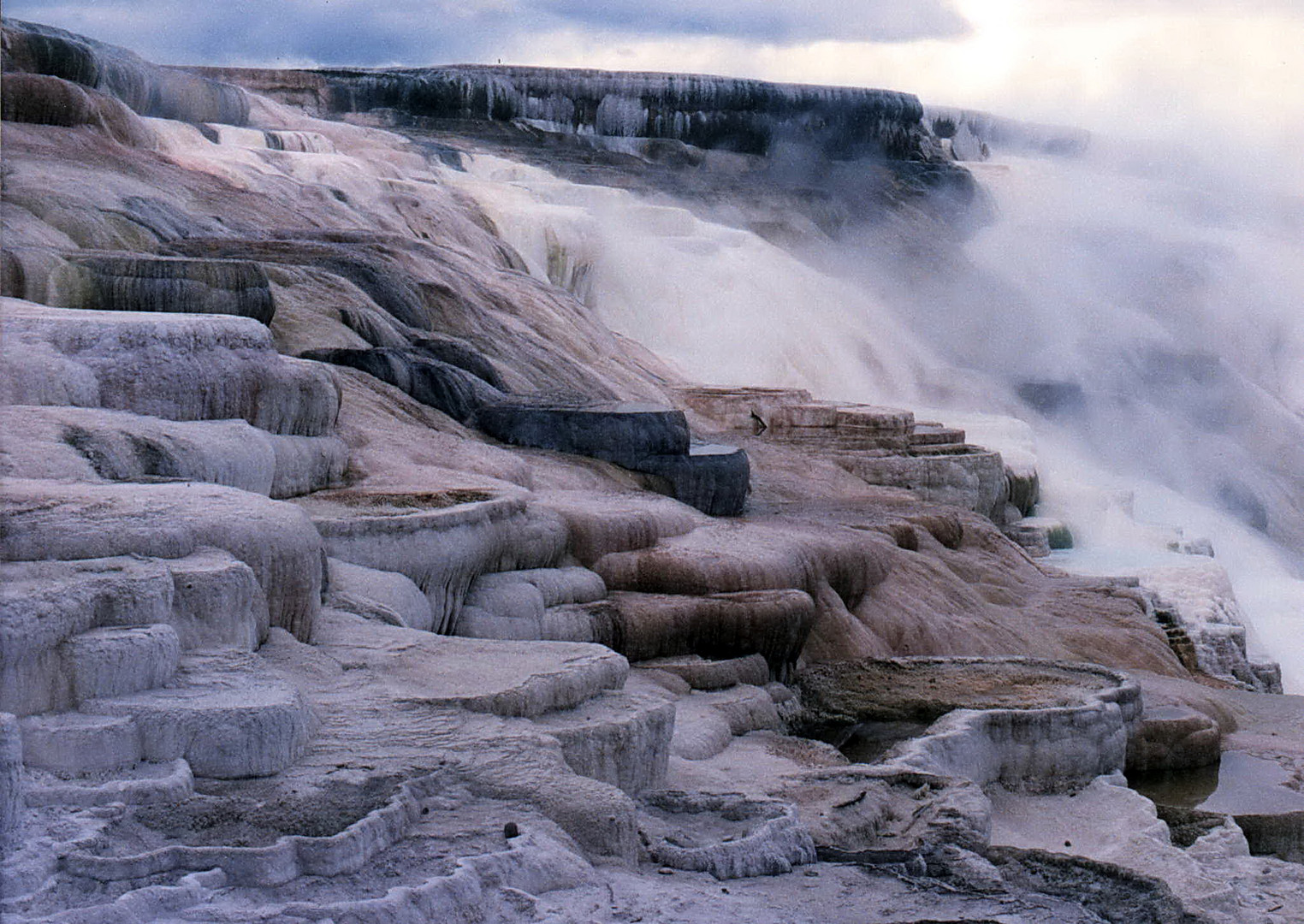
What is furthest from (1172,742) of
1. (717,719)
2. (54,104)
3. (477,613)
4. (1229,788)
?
(54,104)

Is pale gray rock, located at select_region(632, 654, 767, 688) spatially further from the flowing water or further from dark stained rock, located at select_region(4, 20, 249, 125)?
dark stained rock, located at select_region(4, 20, 249, 125)

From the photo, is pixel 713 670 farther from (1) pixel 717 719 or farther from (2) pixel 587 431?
(2) pixel 587 431

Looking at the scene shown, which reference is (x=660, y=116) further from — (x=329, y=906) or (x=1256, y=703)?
(x=329, y=906)

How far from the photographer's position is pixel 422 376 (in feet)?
36.5

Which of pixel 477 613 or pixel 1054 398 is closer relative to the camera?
pixel 477 613

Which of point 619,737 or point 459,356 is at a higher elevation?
point 459,356

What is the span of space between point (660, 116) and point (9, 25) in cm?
1308

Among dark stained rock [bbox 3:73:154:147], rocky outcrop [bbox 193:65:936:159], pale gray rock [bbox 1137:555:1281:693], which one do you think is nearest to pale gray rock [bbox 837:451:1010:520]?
pale gray rock [bbox 1137:555:1281:693]

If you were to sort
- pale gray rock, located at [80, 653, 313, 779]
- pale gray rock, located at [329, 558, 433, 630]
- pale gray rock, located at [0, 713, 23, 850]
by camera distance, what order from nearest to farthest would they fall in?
pale gray rock, located at [0, 713, 23, 850], pale gray rock, located at [80, 653, 313, 779], pale gray rock, located at [329, 558, 433, 630]

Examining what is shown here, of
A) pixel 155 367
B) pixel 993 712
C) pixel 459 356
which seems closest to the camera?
pixel 155 367

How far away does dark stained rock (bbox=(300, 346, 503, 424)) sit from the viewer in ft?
35.5

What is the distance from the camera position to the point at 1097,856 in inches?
270

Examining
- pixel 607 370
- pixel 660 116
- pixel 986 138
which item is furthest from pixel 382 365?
pixel 986 138

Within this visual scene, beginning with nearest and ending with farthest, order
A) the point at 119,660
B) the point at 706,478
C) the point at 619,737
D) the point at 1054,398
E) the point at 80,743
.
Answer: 1. the point at 80,743
2. the point at 119,660
3. the point at 619,737
4. the point at 706,478
5. the point at 1054,398
